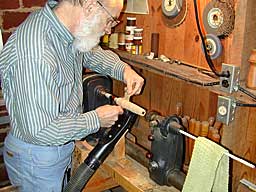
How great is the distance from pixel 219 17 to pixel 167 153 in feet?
1.94

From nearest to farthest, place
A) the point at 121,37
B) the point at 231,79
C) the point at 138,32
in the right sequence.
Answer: the point at 231,79, the point at 138,32, the point at 121,37

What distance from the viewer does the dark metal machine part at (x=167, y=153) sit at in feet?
4.58

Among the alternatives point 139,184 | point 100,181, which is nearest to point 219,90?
point 139,184

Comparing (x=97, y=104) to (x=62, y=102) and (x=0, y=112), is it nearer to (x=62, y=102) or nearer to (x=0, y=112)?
(x=62, y=102)

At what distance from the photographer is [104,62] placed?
1.72 meters

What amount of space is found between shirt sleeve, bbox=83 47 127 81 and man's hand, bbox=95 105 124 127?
0.29 metres

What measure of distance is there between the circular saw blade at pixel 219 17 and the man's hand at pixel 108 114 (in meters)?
0.52

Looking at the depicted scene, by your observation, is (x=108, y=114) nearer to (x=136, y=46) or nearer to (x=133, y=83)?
(x=133, y=83)

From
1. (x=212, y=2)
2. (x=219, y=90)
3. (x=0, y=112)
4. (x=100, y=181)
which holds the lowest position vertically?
(x=100, y=181)

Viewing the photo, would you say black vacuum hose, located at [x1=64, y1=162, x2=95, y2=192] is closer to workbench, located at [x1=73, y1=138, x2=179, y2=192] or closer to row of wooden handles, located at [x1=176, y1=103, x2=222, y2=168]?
workbench, located at [x1=73, y1=138, x2=179, y2=192]

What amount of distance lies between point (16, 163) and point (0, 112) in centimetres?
57

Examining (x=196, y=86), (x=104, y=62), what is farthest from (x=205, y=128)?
(x=104, y=62)

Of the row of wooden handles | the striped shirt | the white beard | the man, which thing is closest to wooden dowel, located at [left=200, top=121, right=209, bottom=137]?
the row of wooden handles

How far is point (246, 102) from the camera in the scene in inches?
50.4
